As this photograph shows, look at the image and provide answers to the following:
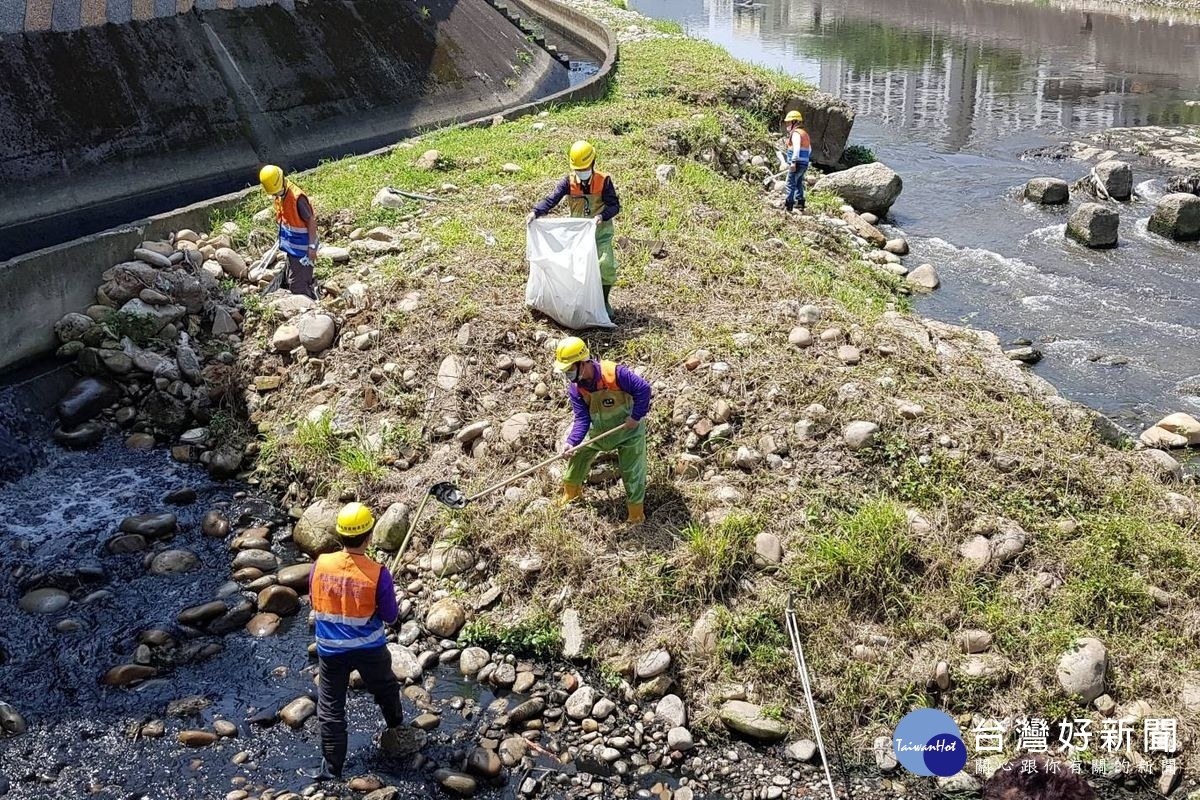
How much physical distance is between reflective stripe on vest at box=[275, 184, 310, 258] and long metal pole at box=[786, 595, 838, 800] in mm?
5959

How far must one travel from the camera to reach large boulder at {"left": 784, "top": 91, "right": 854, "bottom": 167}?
18.5m

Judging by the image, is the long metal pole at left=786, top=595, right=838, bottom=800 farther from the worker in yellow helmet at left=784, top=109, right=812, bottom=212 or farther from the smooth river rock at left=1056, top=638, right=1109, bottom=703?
the worker in yellow helmet at left=784, top=109, right=812, bottom=212

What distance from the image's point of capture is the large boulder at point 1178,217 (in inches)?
576

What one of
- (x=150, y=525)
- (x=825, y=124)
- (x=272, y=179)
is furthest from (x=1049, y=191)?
(x=150, y=525)

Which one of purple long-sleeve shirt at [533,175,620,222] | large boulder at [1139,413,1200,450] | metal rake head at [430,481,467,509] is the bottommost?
large boulder at [1139,413,1200,450]

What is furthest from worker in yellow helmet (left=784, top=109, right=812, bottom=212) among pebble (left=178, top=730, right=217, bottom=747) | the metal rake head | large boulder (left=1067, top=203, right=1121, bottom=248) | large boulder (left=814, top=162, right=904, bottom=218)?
pebble (left=178, top=730, right=217, bottom=747)

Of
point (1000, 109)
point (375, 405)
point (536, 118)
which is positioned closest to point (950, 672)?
point (375, 405)

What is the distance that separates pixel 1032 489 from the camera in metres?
7.16

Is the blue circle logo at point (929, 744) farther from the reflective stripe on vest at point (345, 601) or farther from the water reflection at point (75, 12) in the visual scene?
the water reflection at point (75, 12)

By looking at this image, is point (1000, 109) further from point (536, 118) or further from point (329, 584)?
point (329, 584)

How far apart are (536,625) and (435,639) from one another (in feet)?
2.31

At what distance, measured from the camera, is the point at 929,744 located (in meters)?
5.83

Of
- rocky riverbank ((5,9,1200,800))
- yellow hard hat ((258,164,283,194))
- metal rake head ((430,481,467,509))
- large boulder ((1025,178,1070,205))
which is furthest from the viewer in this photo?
large boulder ((1025,178,1070,205))

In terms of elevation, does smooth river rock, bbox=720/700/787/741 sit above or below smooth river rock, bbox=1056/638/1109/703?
below
